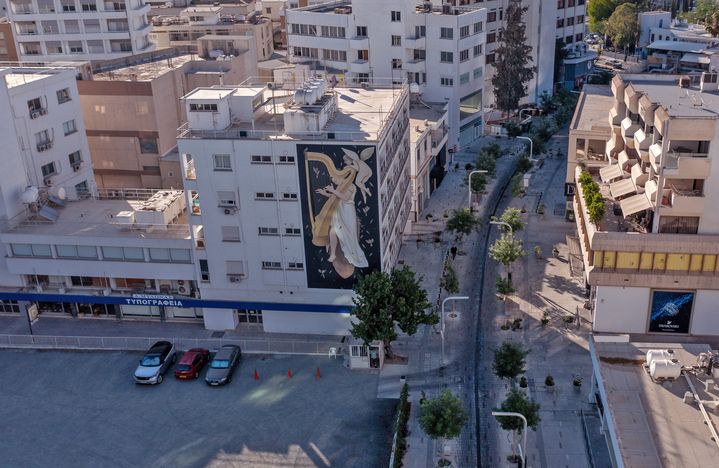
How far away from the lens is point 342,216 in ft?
185

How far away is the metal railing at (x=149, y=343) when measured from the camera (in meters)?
58.8

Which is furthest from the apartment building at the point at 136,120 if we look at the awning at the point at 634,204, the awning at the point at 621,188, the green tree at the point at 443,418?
the green tree at the point at 443,418

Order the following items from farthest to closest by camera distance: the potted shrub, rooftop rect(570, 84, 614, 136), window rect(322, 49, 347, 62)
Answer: window rect(322, 49, 347, 62)
rooftop rect(570, 84, 614, 136)
the potted shrub

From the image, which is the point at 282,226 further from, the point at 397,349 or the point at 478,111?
the point at 478,111

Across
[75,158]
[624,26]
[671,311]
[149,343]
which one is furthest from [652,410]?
[624,26]

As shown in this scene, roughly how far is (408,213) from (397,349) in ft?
73.6

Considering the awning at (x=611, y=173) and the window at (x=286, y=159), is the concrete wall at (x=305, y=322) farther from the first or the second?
the awning at (x=611, y=173)

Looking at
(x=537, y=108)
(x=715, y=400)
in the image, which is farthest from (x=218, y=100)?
(x=537, y=108)

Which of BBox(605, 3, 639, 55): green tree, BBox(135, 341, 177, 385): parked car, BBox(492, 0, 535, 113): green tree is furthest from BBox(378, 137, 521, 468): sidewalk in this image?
BBox(605, 3, 639, 55): green tree

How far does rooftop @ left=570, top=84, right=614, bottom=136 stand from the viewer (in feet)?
253

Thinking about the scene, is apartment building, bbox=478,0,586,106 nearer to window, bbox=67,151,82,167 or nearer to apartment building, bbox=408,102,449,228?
apartment building, bbox=408,102,449,228

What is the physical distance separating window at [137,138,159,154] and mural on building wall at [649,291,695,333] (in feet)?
178

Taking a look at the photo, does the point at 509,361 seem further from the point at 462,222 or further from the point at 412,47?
the point at 412,47

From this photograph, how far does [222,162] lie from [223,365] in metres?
15.2
